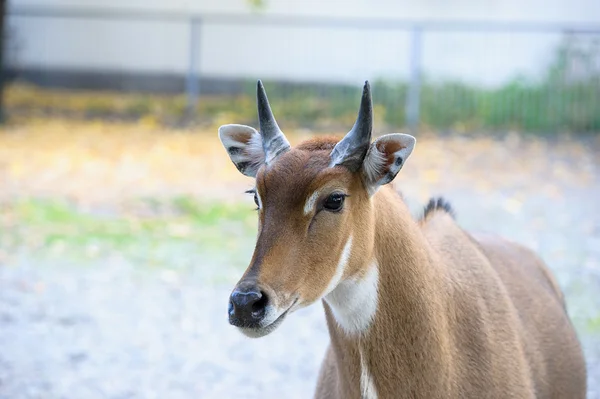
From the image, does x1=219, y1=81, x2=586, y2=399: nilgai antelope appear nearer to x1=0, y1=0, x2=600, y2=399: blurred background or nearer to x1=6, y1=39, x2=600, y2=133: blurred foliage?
x1=0, y1=0, x2=600, y2=399: blurred background

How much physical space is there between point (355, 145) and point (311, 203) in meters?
0.29

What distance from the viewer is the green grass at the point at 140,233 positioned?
A: 10.0 meters

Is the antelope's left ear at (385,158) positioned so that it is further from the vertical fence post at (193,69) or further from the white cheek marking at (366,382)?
the vertical fence post at (193,69)

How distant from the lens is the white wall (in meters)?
17.8

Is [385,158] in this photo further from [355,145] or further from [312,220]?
[312,220]

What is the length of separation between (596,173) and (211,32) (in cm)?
872

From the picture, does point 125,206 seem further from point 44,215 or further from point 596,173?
point 596,173

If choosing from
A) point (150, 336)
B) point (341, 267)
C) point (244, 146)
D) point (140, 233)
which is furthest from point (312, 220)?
point (140, 233)

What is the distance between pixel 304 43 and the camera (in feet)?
62.1

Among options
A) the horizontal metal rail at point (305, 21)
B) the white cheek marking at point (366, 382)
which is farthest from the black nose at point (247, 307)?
the horizontal metal rail at point (305, 21)

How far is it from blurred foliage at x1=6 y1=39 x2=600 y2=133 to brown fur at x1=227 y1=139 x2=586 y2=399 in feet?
42.8

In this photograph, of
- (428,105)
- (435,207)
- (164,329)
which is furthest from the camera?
(428,105)

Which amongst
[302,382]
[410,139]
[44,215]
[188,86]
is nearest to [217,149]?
[188,86]

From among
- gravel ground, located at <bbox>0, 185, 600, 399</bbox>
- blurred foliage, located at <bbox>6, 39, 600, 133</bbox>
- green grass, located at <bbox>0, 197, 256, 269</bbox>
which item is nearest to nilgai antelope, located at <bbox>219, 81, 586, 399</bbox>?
gravel ground, located at <bbox>0, 185, 600, 399</bbox>
